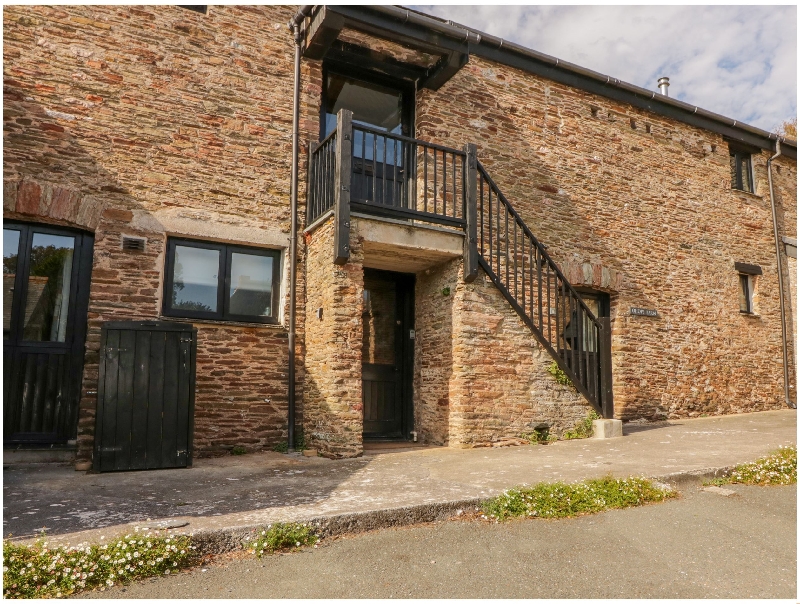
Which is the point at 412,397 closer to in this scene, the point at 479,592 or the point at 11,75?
the point at 479,592

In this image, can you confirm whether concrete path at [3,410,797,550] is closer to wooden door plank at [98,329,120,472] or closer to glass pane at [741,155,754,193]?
wooden door plank at [98,329,120,472]

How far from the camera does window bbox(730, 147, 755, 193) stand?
1297cm

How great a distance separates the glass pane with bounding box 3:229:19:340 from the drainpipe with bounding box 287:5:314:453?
318 centimetres

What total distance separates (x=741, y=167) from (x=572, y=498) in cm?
1166

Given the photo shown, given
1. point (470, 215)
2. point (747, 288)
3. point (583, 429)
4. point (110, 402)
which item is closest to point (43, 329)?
point (110, 402)

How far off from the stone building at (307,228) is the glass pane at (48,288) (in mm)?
25

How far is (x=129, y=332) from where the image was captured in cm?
592

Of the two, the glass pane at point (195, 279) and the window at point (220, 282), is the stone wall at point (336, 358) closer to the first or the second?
the window at point (220, 282)

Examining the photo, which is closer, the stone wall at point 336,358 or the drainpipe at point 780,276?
the stone wall at point 336,358

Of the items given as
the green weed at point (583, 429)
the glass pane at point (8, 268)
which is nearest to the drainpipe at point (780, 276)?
the green weed at point (583, 429)

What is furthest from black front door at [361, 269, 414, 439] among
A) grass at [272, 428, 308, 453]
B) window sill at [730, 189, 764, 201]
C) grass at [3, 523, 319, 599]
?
window sill at [730, 189, 764, 201]

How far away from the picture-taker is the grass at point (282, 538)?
3.49 metres

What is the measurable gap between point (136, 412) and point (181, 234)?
2468mm

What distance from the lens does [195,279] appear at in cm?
749
